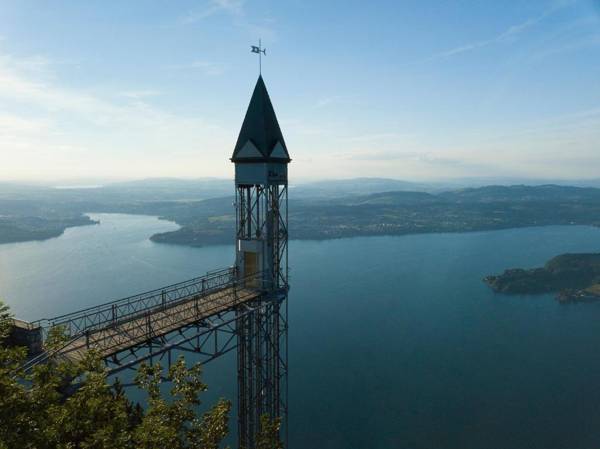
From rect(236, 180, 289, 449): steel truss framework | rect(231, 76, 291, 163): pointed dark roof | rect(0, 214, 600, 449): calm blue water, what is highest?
rect(231, 76, 291, 163): pointed dark roof

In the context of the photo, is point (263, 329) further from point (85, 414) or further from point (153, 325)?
point (85, 414)

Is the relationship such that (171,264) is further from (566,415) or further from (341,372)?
(566,415)

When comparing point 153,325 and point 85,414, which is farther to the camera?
point 153,325

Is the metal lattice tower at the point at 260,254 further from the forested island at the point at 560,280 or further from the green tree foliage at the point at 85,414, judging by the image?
the forested island at the point at 560,280

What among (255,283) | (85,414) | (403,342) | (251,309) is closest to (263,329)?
(255,283)

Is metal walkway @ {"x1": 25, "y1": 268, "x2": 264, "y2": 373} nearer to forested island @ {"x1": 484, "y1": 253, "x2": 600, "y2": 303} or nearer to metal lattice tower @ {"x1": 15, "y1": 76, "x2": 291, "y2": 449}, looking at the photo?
metal lattice tower @ {"x1": 15, "y1": 76, "x2": 291, "y2": 449}

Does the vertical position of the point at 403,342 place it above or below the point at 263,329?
below

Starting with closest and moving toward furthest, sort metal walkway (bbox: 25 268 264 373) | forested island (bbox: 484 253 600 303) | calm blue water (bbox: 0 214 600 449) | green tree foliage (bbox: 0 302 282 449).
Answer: green tree foliage (bbox: 0 302 282 449) → metal walkway (bbox: 25 268 264 373) → calm blue water (bbox: 0 214 600 449) → forested island (bbox: 484 253 600 303)

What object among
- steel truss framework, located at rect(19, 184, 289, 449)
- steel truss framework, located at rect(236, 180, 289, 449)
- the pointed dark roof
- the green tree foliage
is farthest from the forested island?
the green tree foliage
